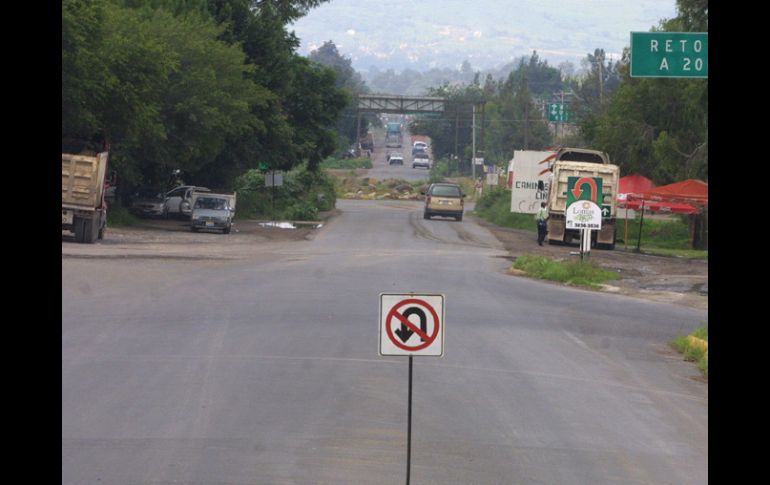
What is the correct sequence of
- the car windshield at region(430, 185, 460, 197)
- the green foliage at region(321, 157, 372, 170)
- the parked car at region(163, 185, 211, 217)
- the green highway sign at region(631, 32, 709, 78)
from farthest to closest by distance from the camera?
the green foliage at region(321, 157, 372, 170) → the car windshield at region(430, 185, 460, 197) → the parked car at region(163, 185, 211, 217) → the green highway sign at region(631, 32, 709, 78)

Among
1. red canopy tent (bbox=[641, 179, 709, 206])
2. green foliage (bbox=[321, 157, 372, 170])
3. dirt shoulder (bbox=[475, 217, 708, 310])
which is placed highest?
green foliage (bbox=[321, 157, 372, 170])

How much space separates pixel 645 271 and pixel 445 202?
1085 inches

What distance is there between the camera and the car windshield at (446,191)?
6181cm

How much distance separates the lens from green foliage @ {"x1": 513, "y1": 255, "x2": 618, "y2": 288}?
3013cm

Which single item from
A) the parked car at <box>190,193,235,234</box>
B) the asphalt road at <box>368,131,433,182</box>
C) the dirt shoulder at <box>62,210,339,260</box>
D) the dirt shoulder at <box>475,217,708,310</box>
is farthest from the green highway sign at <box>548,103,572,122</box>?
the parked car at <box>190,193,235,234</box>

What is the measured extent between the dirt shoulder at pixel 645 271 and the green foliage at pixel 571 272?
0.42m

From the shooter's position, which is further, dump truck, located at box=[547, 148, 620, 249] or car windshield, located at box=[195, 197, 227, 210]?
car windshield, located at box=[195, 197, 227, 210]

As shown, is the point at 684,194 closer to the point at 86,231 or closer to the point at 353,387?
the point at 86,231

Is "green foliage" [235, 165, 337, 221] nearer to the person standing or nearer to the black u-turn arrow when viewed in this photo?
the person standing

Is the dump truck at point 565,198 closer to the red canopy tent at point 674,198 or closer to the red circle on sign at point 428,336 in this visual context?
the red canopy tent at point 674,198

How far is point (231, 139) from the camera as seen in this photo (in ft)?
189

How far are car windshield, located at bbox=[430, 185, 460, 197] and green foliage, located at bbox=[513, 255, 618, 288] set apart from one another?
95.9ft
